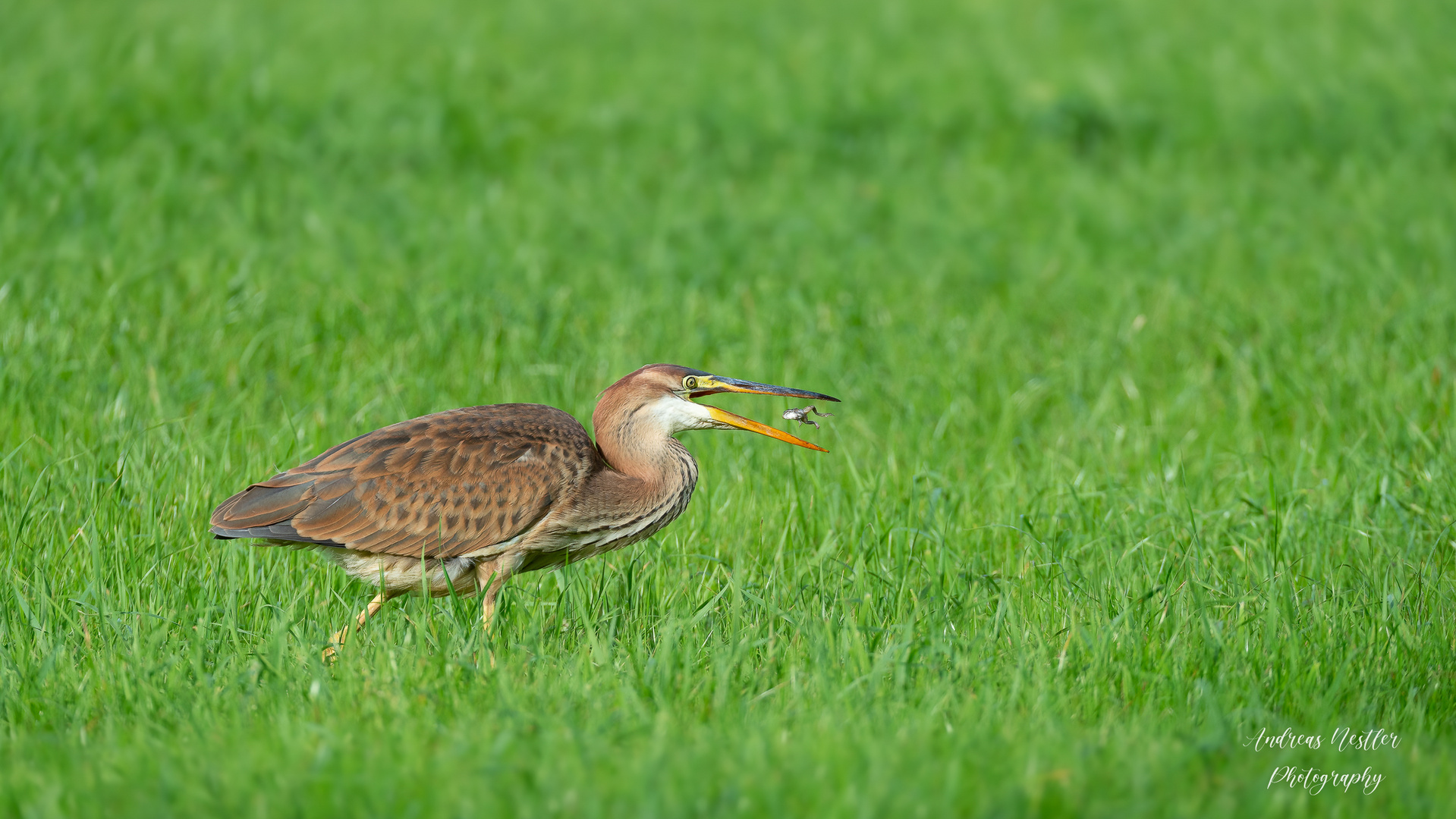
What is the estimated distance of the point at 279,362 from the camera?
23.4ft

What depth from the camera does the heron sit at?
4.76m

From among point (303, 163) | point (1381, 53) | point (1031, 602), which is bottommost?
point (1031, 602)

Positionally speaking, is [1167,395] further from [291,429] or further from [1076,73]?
[1076,73]

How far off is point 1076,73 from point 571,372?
8.79 metres

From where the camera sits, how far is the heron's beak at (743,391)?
479cm

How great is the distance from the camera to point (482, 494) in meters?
4.82

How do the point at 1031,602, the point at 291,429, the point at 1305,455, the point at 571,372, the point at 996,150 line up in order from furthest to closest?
1. the point at 996,150
2. the point at 571,372
3. the point at 1305,455
4. the point at 291,429
5. the point at 1031,602

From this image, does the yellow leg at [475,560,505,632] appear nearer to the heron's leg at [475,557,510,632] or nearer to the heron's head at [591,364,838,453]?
the heron's leg at [475,557,510,632]

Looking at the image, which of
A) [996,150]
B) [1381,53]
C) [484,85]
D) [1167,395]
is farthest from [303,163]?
[1381,53]

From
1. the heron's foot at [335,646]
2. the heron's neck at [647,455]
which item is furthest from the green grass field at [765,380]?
the heron's neck at [647,455]

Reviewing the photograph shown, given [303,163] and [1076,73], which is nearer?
[303,163]

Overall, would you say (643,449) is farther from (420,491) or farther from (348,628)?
(348,628)

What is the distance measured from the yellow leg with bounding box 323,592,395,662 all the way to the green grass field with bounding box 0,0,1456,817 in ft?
0.26

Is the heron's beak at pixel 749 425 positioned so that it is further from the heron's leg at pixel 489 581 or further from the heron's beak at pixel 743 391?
the heron's leg at pixel 489 581
